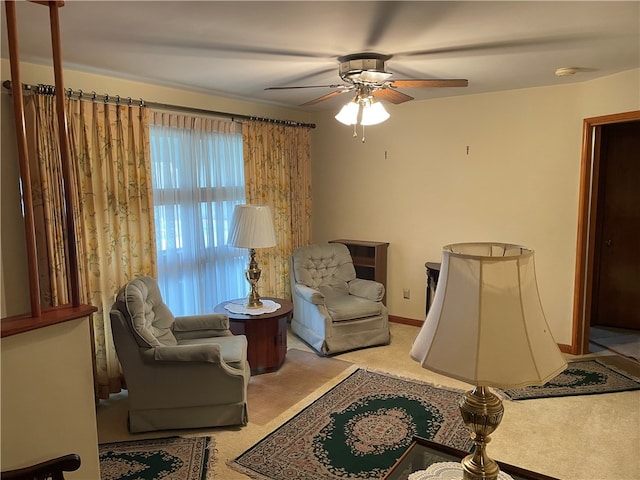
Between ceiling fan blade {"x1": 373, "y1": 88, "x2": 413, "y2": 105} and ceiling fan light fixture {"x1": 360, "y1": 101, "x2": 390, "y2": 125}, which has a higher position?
ceiling fan blade {"x1": 373, "y1": 88, "x2": 413, "y2": 105}

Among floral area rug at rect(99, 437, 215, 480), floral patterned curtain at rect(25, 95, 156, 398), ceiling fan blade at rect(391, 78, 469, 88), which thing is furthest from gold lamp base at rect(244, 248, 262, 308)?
ceiling fan blade at rect(391, 78, 469, 88)

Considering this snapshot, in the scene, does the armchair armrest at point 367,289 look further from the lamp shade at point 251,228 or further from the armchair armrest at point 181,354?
the armchair armrest at point 181,354

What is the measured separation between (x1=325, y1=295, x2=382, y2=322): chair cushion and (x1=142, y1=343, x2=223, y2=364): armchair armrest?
161 cm

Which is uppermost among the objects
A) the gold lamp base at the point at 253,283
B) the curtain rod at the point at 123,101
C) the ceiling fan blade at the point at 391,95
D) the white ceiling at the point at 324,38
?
the white ceiling at the point at 324,38

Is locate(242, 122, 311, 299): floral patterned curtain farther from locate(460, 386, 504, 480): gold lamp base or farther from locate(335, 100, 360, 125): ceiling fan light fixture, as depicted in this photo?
locate(460, 386, 504, 480): gold lamp base

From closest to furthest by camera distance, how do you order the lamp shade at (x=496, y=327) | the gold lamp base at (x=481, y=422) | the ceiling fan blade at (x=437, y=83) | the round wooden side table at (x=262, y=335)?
the lamp shade at (x=496, y=327)
the gold lamp base at (x=481, y=422)
the ceiling fan blade at (x=437, y=83)
the round wooden side table at (x=262, y=335)

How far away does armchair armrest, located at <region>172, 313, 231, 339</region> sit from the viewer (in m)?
3.59

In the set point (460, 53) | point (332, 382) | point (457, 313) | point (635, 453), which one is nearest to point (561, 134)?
point (460, 53)

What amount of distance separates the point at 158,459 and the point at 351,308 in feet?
7.35

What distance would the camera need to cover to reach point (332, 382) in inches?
150

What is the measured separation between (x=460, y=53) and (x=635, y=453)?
274 centimetres

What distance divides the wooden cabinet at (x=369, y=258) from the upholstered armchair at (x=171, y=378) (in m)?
2.49

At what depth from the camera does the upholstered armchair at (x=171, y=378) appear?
118 inches

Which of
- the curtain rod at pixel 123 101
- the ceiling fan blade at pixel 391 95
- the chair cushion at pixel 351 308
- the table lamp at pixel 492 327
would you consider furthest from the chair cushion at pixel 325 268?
the table lamp at pixel 492 327
